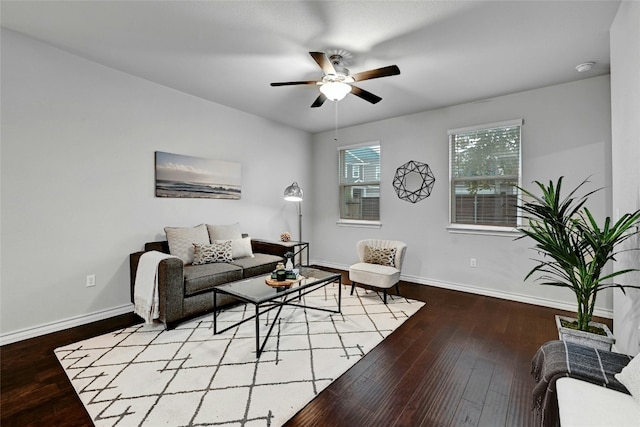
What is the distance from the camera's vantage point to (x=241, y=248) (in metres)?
3.93

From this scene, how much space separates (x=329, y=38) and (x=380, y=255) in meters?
2.66

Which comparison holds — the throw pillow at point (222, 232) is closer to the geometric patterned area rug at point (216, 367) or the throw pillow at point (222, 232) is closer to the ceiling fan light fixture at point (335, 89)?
the geometric patterned area rug at point (216, 367)

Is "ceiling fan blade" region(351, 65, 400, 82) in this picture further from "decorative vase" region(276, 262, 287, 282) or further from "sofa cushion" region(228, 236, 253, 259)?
"sofa cushion" region(228, 236, 253, 259)

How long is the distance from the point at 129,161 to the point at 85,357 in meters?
2.06

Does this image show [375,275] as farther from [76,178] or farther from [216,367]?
[76,178]

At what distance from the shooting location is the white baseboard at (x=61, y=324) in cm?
258

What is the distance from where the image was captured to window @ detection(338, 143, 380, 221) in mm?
5164

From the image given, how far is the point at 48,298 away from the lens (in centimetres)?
279

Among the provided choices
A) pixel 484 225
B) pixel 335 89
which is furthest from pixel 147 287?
pixel 484 225

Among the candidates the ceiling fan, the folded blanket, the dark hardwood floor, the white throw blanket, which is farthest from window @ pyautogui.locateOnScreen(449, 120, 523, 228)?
the white throw blanket

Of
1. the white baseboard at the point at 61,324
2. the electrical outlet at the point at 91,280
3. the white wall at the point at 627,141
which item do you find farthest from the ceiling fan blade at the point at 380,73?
the white baseboard at the point at 61,324

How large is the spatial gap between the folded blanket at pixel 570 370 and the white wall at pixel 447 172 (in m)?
2.48

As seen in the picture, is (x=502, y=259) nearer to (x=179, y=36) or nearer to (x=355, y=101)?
(x=355, y=101)

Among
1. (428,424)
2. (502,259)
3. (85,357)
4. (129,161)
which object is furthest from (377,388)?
(129,161)
